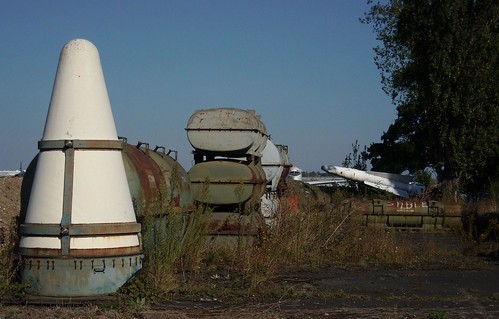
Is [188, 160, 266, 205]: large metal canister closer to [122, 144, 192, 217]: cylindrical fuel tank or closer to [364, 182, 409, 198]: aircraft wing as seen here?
[122, 144, 192, 217]: cylindrical fuel tank

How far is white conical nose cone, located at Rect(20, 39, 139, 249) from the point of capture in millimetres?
8617

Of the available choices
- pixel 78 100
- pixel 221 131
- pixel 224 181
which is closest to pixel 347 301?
pixel 78 100

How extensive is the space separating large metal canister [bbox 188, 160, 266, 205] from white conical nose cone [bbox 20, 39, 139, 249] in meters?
5.66

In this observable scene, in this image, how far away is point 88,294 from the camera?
8469mm

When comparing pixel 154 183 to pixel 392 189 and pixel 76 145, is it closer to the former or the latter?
pixel 76 145

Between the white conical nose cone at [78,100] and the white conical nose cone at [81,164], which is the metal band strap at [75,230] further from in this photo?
the white conical nose cone at [78,100]

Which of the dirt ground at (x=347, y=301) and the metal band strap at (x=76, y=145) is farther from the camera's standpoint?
the metal band strap at (x=76, y=145)

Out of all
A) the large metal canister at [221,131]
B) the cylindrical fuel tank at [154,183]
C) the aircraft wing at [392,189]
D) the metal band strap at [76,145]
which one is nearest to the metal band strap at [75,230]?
the metal band strap at [76,145]

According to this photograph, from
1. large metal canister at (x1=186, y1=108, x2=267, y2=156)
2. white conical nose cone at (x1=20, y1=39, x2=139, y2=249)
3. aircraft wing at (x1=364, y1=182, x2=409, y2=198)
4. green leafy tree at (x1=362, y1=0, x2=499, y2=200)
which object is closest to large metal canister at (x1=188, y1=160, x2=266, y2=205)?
large metal canister at (x1=186, y1=108, x2=267, y2=156)

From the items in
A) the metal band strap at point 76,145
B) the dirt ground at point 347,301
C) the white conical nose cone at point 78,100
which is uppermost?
the white conical nose cone at point 78,100

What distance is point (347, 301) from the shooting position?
31.1 ft

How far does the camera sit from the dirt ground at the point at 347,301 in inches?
320

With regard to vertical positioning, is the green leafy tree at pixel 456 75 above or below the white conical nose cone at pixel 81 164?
above

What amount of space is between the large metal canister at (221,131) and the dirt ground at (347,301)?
13.1 ft
